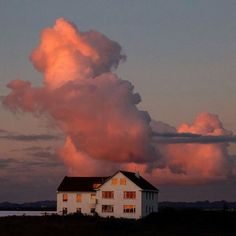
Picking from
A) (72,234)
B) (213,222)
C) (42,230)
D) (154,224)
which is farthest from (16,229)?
(213,222)

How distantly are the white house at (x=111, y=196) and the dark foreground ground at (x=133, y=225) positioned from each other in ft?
22.4

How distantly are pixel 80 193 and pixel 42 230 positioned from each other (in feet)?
101

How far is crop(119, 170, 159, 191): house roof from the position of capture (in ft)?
358

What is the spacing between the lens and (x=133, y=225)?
297 ft

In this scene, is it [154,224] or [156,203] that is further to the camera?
[156,203]

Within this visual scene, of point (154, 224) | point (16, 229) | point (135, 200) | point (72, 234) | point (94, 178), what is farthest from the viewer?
point (94, 178)

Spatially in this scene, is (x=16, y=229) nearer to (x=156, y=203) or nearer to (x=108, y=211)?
(x=108, y=211)

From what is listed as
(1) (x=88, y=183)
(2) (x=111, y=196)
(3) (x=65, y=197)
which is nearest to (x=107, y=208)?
(2) (x=111, y=196)

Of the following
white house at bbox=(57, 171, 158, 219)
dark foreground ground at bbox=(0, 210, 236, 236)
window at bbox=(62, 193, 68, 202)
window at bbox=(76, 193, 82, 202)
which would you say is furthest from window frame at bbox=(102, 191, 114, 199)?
window at bbox=(62, 193, 68, 202)

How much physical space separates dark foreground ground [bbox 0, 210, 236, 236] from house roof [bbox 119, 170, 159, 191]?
1038 centimetres

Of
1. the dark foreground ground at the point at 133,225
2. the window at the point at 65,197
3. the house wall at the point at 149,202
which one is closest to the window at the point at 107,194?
the house wall at the point at 149,202

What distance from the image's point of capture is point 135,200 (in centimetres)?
10806

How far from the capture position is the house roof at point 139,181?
109 meters

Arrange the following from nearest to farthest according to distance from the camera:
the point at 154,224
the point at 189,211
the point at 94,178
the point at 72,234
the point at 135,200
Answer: the point at 72,234
the point at 154,224
the point at 189,211
the point at 135,200
the point at 94,178
